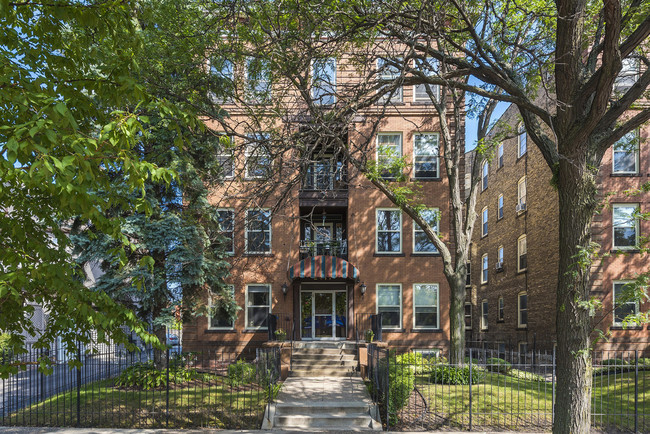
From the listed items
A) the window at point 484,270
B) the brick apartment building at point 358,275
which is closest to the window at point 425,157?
the brick apartment building at point 358,275

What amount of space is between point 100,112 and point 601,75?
20.4ft

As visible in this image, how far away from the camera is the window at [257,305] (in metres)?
21.3

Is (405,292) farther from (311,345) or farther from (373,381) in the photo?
(373,381)

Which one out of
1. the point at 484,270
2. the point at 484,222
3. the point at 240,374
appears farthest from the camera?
the point at 484,222

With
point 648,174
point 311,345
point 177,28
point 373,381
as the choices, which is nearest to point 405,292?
point 311,345

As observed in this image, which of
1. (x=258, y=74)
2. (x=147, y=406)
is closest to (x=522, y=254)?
(x=147, y=406)

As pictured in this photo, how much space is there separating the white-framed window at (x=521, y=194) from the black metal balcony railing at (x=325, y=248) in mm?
11182

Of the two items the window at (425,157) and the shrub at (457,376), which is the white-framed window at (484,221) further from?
the shrub at (457,376)

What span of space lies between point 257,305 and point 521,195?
15.9 m

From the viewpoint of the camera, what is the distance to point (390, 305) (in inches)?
848

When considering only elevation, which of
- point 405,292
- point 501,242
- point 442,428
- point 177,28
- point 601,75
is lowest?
point 442,428

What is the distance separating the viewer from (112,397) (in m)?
12.1

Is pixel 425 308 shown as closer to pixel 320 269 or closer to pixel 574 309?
pixel 320 269

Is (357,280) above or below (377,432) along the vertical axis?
above
